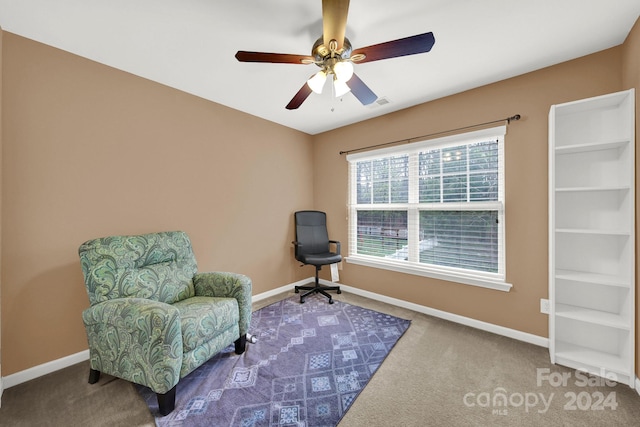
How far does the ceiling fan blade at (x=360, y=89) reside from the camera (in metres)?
1.79

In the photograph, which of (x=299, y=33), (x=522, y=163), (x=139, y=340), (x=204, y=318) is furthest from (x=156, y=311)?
(x=522, y=163)

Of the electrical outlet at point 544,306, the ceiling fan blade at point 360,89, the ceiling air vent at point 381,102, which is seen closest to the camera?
the ceiling fan blade at point 360,89

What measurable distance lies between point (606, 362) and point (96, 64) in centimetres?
455

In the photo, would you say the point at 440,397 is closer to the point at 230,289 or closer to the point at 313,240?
the point at 230,289

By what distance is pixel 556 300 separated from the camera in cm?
206

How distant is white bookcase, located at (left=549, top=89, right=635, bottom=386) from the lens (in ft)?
5.66

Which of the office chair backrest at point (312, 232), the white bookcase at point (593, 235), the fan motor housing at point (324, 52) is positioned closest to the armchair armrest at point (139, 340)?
the fan motor housing at point (324, 52)

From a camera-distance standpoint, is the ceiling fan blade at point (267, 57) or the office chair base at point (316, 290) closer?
the ceiling fan blade at point (267, 57)

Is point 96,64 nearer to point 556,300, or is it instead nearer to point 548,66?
point 548,66

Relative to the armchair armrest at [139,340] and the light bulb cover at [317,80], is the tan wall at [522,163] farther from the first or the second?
the armchair armrest at [139,340]

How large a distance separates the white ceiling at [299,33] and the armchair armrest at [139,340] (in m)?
1.83

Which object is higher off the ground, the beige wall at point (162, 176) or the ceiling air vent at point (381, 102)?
the ceiling air vent at point (381, 102)

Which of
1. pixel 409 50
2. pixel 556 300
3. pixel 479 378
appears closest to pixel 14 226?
pixel 409 50

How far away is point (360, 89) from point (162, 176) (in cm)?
202
